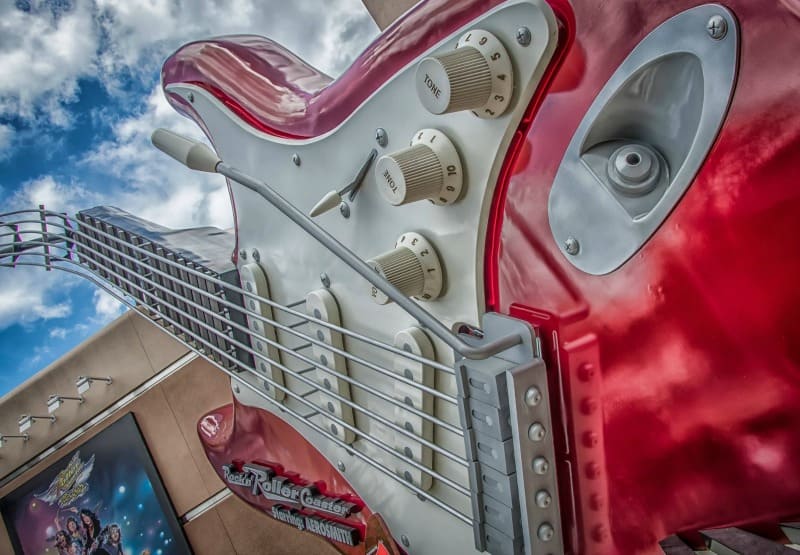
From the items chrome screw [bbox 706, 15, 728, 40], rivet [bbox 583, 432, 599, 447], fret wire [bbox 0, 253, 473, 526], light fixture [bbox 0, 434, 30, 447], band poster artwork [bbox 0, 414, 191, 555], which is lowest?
band poster artwork [bbox 0, 414, 191, 555]

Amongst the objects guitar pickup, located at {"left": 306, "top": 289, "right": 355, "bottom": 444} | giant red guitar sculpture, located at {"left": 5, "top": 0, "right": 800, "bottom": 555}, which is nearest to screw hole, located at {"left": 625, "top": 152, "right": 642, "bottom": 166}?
giant red guitar sculpture, located at {"left": 5, "top": 0, "right": 800, "bottom": 555}

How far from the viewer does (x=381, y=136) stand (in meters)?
0.71

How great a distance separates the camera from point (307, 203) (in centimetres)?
87

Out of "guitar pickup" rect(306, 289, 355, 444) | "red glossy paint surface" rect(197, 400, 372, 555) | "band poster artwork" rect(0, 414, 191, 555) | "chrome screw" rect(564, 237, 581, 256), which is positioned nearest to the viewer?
"chrome screw" rect(564, 237, 581, 256)

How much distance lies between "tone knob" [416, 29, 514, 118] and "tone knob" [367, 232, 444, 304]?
0.17 m

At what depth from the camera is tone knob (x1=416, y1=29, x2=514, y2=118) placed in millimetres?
527

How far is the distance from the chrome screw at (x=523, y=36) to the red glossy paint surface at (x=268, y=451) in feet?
2.32

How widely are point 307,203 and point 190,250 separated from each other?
515 mm

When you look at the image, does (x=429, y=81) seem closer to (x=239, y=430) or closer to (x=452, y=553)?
(x=452, y=553)

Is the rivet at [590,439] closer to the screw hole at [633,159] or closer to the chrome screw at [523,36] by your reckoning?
the screw hole at [633,159]

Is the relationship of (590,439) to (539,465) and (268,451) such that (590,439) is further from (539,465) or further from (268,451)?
(268,451)

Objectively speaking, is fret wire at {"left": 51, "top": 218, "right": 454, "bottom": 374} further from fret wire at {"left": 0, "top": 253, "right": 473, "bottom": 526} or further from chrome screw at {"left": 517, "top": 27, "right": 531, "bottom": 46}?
chrome screw at {"left": 517, "top": 27, "right": 531, "bottom": 46}

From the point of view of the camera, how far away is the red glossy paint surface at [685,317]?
0.40 m

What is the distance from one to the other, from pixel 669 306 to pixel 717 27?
7.4 inches
